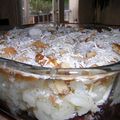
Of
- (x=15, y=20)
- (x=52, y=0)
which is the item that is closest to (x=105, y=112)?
(x=15, y=20)

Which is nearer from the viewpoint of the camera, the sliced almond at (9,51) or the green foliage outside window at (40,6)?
the sliced almond at (9,51)

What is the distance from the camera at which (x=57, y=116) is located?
0.40m

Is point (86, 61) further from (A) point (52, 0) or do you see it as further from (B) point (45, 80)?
(A) point (52, 0)

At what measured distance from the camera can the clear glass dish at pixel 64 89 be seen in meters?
0.37

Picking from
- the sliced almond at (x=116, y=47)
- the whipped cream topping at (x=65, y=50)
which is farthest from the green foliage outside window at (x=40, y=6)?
the sliced almond at (x=116, y=47)

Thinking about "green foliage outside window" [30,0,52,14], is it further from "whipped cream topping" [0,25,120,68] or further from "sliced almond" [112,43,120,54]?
"sliced almond" [112,43,120,54]

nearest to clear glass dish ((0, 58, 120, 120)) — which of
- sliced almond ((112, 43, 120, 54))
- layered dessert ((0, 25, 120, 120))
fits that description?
layered dessert ((0, 25, 120, 120))

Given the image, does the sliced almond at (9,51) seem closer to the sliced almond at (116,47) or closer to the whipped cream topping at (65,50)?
the whipped cream topping at (65,50)

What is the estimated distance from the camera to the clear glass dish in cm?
37

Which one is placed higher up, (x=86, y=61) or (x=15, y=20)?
(x=86, y=61)

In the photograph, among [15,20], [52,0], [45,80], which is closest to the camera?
[45,80]

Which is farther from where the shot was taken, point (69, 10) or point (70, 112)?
point (69, 10)

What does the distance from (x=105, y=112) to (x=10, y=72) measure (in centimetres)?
17

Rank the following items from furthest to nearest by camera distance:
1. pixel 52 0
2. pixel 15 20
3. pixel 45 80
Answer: pixel 52 0 → pixel 15 20 → pixel 45 80
